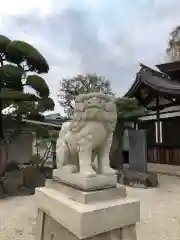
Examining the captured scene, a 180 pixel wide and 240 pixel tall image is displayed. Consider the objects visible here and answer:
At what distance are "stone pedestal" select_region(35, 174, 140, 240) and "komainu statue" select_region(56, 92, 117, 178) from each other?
0.17 metres

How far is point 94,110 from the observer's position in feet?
5.93

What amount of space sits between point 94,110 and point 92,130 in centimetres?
16

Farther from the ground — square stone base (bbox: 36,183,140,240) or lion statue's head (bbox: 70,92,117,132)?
lion statue's head (bbox: 70,92,117,132)

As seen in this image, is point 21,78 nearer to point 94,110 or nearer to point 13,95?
point 13,95

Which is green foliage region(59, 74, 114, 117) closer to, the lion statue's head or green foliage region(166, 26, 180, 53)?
green foliage region(166, 26, 180, 53)

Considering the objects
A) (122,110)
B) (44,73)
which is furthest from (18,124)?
(122,110)

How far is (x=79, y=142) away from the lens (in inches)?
74.1

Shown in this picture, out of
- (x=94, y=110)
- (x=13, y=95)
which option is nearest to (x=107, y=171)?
(x=94, y=110)

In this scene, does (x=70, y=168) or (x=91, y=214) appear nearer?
(x=91, y=214)

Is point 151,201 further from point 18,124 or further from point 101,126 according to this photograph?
point 18,124

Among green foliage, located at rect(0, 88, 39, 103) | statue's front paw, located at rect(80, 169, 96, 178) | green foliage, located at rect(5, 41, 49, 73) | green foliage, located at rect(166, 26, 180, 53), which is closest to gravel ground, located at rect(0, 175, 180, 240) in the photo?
statue's front paw, located at rect(80, 169, 96, 178)

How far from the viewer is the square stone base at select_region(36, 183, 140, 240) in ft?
5.21

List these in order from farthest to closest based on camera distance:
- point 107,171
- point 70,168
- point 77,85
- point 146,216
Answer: point 77,85 < point 146,216 < point 70,168 < point 107,171

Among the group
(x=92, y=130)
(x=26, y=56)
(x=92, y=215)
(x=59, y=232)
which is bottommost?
(x=59, y=232)
